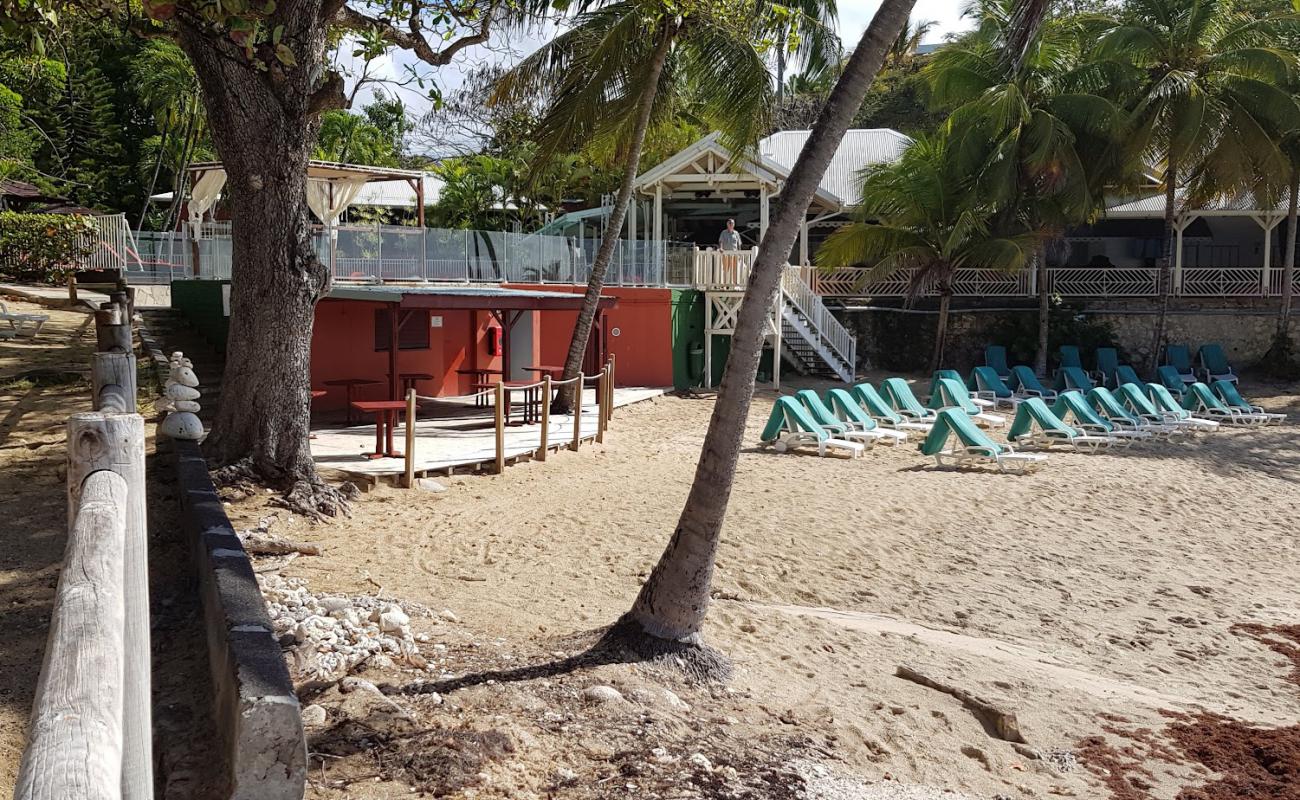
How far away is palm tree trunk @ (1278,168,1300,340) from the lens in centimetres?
2648

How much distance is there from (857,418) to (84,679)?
1694 cm

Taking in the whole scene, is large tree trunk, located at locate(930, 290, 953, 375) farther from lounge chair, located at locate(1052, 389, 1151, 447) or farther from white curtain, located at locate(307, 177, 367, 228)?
white curtain, located at locate(307, 177, 367, 228)

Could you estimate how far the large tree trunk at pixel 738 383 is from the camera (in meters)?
6.09

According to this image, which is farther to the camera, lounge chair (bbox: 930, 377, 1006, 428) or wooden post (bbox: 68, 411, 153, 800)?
lounge chair (bbox: 930, 377, 1006, 428)

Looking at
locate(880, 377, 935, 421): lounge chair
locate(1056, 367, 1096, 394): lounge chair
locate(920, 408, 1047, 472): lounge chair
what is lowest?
locate(920, 408, 1047, 472): lounge chair

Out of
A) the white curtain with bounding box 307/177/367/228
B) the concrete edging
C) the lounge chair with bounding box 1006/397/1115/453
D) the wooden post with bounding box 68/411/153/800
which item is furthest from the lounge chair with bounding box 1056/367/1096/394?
the wooden post with bounding box 68/411/153/800

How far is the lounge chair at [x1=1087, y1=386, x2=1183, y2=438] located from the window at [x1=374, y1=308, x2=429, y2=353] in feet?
41.3

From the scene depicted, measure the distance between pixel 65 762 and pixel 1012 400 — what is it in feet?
78.6

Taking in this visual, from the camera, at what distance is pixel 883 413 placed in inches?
755

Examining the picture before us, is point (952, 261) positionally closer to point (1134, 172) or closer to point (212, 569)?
point (1134, 172)

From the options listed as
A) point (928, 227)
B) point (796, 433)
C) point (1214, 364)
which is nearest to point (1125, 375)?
point (1214, 364)

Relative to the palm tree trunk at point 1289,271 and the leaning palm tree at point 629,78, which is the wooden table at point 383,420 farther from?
the palm tree trunk at point 1289,271

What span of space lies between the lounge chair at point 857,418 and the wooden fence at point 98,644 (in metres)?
15.8

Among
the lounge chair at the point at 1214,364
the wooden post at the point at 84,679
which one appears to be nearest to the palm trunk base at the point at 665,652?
the wooden post at the point at 84,679
